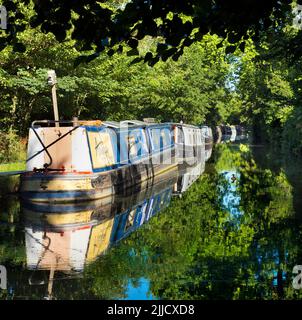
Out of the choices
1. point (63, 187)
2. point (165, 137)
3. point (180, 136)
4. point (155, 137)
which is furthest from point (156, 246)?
point (180, 136)

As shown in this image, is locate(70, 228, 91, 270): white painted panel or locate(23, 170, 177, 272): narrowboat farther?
locate(23, 170, 177, 272): narrowboat

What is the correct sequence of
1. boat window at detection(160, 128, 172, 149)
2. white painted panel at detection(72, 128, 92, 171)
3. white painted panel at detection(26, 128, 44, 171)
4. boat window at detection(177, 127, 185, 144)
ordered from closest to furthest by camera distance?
white painted panel at detection(72, 128, 92, 171) → white painted panel at detection(26, 128, 44, 171) → boat window at detection(160, 128, 172, 149) → boat window at detection(177, 127, 185, 144)

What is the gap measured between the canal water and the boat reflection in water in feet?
0.06

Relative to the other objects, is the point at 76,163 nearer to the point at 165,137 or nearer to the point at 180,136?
the point at 165,137

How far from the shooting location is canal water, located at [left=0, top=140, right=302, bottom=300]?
23.7 ft

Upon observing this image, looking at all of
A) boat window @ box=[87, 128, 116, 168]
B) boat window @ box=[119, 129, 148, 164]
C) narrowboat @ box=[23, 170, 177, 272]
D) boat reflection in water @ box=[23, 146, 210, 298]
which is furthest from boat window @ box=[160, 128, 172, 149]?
narrowboat @ box=[23, 170, 177, 272]

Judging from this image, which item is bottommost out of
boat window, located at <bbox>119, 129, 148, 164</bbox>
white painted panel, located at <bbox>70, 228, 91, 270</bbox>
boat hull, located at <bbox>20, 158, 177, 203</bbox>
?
white painted panel, located at <bbox>70, 228, 91, 270</bbox>

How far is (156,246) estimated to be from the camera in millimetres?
9945

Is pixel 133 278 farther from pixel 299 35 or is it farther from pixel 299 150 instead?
pixel 299 150

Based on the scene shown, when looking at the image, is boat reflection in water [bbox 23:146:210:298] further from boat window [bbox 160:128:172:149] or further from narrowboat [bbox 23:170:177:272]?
boat window [bbox 160:128:172:149]

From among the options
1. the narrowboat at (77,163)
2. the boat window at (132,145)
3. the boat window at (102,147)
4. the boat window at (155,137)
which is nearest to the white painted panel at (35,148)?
the narrowboat at (77,163)

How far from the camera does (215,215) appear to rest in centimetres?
1344

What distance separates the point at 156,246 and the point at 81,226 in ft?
8.27
